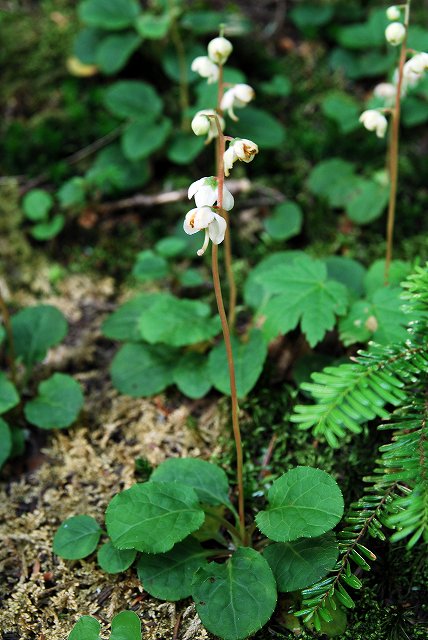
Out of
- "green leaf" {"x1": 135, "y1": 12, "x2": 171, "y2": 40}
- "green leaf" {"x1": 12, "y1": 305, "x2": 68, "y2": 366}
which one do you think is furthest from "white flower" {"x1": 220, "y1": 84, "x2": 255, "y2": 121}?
"green leaf" {"x1": 135, "y1": 12, "x2": 171, "y2": 40}

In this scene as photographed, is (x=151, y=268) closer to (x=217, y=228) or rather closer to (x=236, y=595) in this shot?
(x=217, y=228)

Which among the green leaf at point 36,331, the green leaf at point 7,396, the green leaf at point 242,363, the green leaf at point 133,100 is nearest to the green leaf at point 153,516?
the green leaf at point 242,363

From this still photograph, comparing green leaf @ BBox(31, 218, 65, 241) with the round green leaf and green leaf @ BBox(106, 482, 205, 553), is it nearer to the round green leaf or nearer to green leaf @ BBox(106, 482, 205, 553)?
the round green leaf

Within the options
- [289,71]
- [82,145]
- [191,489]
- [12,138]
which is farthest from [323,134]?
[191,489]

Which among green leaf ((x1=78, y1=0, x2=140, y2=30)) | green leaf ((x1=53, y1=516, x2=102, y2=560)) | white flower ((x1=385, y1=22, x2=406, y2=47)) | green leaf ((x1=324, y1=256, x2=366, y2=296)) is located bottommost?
green leaf ((x1=53, y1=516, x2=102, y2=560))

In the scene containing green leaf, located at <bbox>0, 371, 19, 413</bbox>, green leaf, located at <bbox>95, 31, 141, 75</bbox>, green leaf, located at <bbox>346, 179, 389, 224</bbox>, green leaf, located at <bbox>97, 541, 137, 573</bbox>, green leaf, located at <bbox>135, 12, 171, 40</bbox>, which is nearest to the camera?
green leaf, located at <bbox>97, 541, 137, 573</bbox>

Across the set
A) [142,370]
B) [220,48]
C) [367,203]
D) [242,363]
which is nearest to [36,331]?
[142,370]
